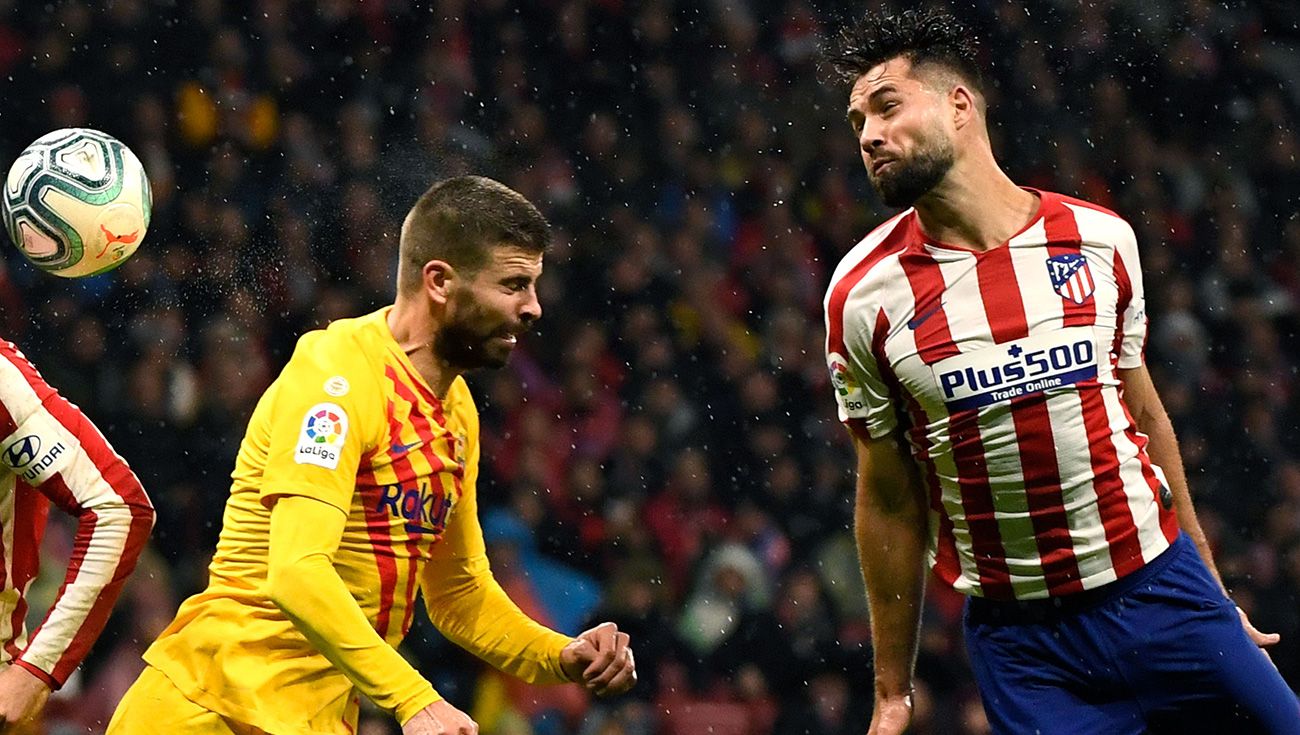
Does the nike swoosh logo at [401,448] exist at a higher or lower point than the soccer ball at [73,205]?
lower

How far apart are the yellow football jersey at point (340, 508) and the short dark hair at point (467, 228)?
181 millimetres

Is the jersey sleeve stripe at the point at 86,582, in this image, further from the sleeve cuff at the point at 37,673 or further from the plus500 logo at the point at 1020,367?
the plus500 logo at the point at 1020,367

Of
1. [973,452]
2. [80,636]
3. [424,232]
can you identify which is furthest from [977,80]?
[80,636]

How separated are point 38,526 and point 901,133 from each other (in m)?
1.97

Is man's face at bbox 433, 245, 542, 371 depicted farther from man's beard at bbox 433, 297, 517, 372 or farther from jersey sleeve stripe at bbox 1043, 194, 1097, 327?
jersey sleeve stripe at bbox 1043, 194, 1097, 327

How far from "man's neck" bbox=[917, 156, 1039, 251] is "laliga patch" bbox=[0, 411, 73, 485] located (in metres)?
1.81

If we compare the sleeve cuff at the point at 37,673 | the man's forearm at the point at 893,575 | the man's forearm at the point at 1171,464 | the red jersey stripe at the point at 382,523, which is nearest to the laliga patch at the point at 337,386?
the red jersey stripe at the point at 382,523

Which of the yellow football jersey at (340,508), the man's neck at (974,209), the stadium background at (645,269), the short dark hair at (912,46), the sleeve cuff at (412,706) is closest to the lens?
the sleeve cuff at (412,706)

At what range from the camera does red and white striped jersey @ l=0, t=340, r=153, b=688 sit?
351 cm

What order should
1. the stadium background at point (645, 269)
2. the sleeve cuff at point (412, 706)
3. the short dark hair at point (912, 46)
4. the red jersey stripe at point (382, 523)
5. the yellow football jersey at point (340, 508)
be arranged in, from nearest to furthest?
1. the sleeve cuff at point (412, 706)
2. the yellow football jersey at point (340, 508)
3. the red jersey stripe at point (382, 523)
4. the short dark hair at point (912, 46)
5. the stadium background at point (645, 269)

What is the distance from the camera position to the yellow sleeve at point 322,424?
10.7 ft

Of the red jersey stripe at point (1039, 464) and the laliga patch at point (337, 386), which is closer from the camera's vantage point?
the laliga patch at point (337, 386)

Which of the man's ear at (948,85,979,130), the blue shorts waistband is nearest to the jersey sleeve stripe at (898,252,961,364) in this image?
the man's ear at (948,85,979,130)

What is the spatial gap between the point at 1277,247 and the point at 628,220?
3197 mm
